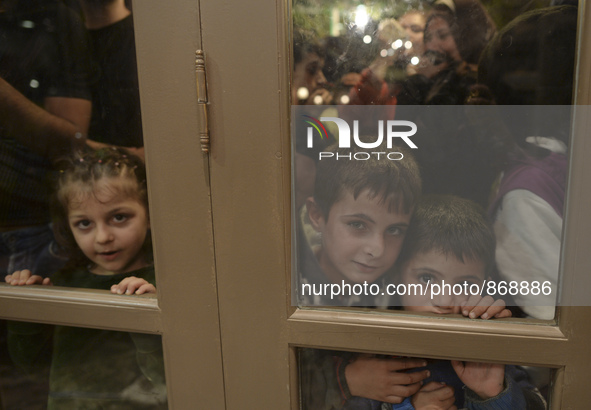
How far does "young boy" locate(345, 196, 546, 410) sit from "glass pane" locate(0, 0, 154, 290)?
0.68m

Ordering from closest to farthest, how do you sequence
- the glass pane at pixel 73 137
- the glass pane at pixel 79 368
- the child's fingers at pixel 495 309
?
1. the child's fingers at pixel 495 309
2. the glass pane at pixel 73 137
3. the glass pane at pixel 79 368

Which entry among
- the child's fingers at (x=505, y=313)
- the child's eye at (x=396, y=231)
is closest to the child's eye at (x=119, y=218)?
the child's eye at (x=396, y=231)

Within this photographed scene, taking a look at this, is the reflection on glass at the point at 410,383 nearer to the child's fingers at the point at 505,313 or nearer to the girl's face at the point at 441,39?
the child's fingers at the point at 505,313

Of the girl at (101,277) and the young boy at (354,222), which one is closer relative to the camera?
the young boy at (354,222)

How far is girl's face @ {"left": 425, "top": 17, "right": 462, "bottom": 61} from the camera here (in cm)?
83

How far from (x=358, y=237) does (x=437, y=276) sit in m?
0.20

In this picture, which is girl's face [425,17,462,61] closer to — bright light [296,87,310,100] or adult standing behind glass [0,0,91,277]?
bright light [296,87,310,100]

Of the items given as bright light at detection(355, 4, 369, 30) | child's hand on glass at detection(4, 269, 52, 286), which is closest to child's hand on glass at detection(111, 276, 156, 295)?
child's hand on glass at detection(4, 269, 52, 286)

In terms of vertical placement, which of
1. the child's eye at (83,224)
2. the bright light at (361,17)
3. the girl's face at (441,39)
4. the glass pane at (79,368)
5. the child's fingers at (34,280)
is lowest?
the glass pane at (79,368)

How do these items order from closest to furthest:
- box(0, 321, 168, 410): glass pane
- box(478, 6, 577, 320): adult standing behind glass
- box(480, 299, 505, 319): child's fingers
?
box(478, 6, 577, 320): adult standing behind glass, box(480, 299, 505, 319): child's fingers, box(0, 321, 168, 410): glass pane

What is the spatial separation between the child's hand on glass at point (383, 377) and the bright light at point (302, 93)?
0.64 m

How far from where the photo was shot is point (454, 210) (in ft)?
2.93

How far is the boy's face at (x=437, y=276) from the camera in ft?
2.98

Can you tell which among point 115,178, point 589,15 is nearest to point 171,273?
point 115,178
